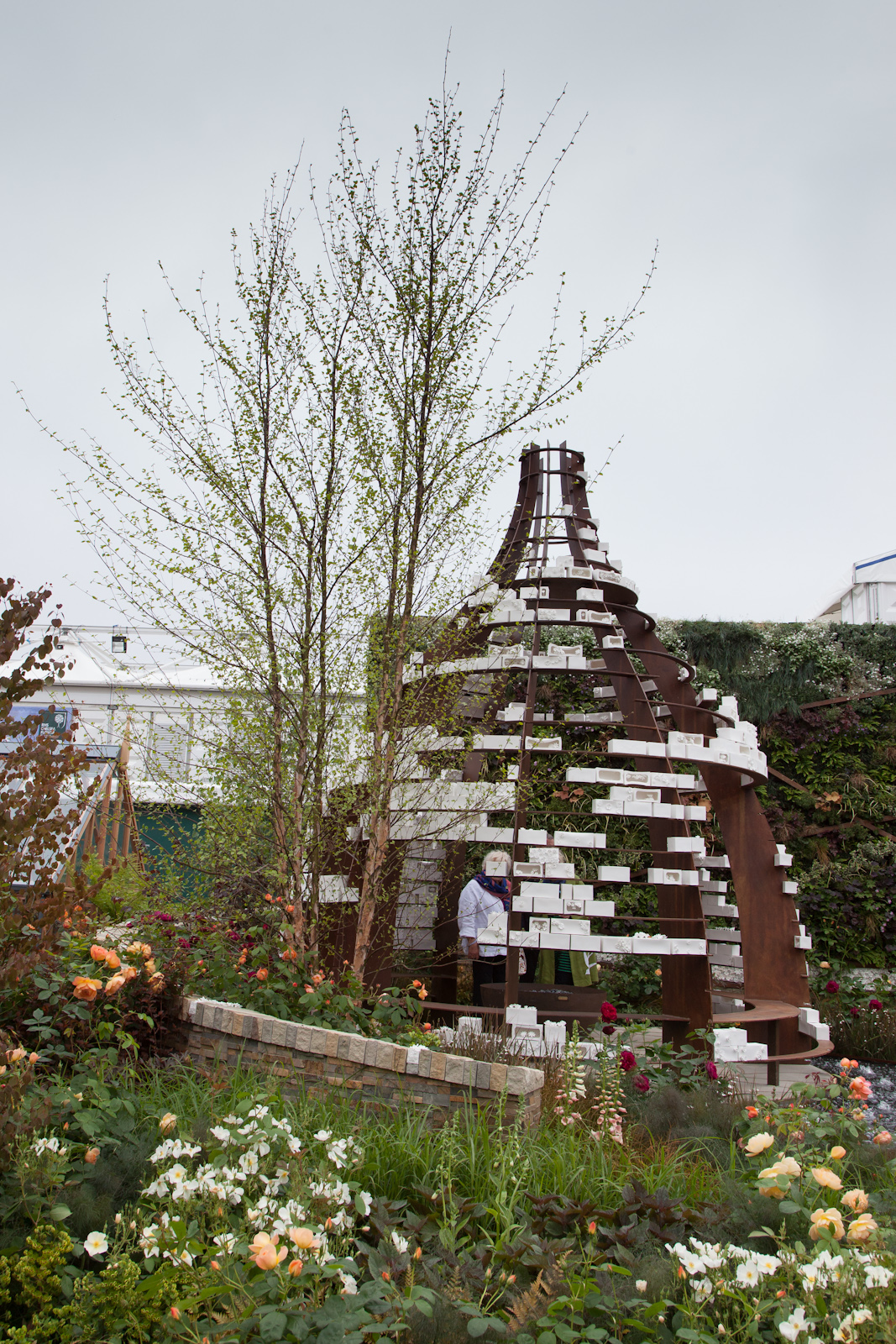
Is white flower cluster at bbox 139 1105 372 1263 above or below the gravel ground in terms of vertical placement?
above

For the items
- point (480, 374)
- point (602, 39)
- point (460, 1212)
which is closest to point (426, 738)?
point (480, 374)

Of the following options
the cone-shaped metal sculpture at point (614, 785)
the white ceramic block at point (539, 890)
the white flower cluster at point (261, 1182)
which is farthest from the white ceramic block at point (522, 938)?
the white flower cluster at point (261, 1182)

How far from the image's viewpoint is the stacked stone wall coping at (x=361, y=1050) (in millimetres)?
3271

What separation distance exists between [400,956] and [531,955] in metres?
2.95

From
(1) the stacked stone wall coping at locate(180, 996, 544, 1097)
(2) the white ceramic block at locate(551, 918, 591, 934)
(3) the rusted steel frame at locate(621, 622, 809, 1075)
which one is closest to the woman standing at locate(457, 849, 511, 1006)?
(2) the white ceramic block at locate(551, 918, 591, 934)

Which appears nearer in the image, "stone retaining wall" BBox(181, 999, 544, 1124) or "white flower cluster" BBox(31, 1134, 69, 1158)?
"white flower cluster" BBox(31, 1134, 69, 1158)

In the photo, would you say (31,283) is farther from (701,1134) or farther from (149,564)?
(701,1134)

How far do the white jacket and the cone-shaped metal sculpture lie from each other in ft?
0.69

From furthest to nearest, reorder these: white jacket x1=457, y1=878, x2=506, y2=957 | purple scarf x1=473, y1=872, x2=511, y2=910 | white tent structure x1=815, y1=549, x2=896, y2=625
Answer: white tent structure x1=815, y1=549, x2=896, y2=625 < purple scarf x1=473, y1=872, x2=511, y2=910 < white jacket x1=457, y1=878, x2=506, y2=957

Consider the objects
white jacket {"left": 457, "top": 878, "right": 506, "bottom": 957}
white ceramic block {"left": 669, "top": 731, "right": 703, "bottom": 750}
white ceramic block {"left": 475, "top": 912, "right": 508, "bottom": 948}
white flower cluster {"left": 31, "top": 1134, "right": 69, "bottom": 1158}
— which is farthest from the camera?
white jacket {"left": 457, "top": 878, "right": 506, "bottom": 957}

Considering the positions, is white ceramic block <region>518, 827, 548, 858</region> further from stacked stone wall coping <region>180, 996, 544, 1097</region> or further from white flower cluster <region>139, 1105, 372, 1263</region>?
white flower cluster <region>139, 1105, 372, 1263</region>

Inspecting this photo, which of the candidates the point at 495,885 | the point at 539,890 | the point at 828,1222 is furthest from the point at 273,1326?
the point at 495,885

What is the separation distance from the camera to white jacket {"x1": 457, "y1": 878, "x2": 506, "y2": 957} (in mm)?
5715

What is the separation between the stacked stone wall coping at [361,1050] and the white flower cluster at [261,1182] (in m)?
0.73
